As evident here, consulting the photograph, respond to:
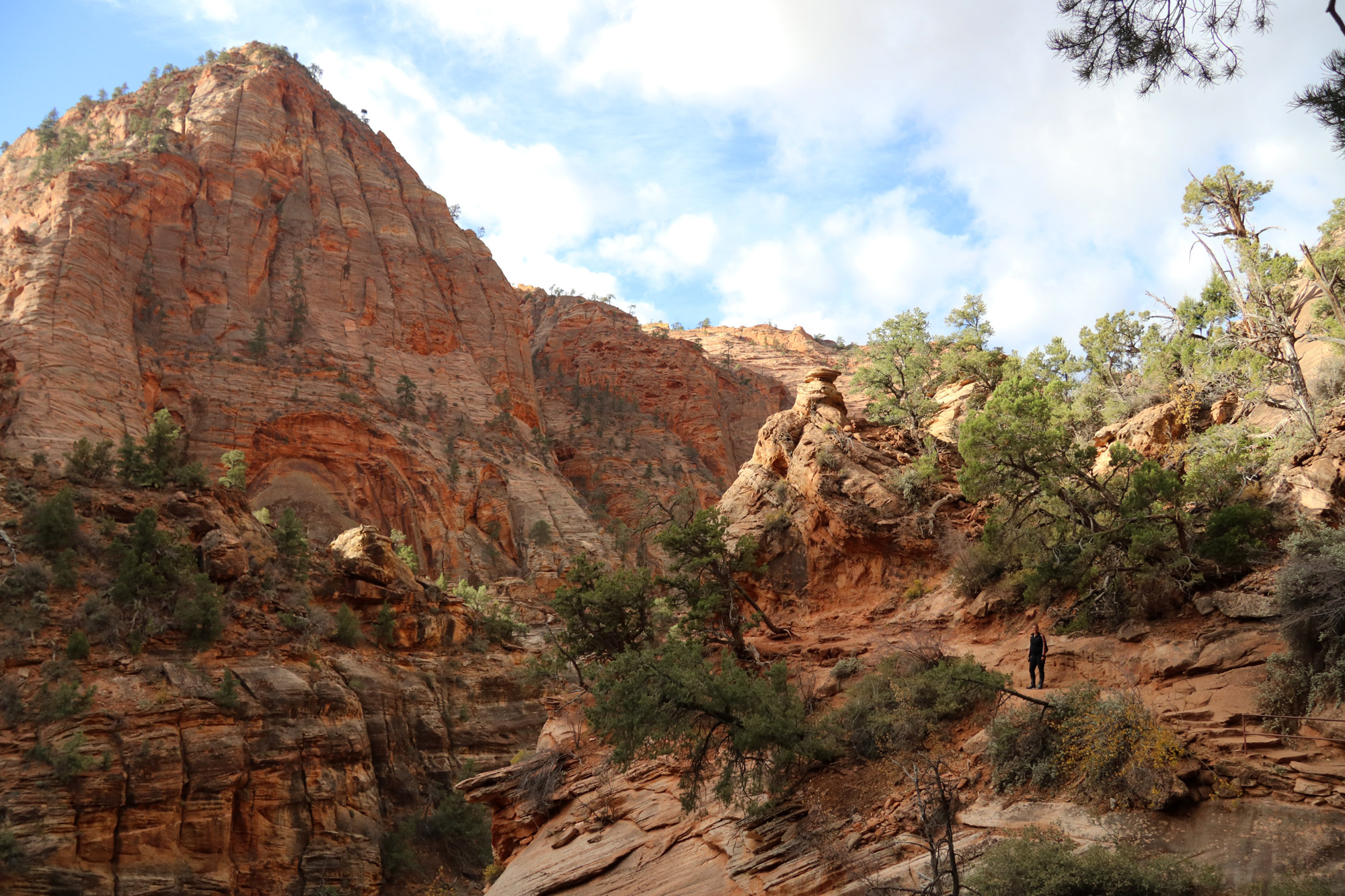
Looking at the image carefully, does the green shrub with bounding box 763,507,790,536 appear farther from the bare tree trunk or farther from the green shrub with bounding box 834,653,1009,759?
the bare tree trunk

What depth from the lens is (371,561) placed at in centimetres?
3403

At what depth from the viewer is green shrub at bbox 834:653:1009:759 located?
14.9 meters

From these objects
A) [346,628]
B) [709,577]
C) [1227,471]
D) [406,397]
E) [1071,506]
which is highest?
[406,397]

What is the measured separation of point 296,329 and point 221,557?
106 ft

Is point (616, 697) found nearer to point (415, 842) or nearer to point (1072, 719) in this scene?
point (1072, 719)

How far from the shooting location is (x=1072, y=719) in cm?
1262

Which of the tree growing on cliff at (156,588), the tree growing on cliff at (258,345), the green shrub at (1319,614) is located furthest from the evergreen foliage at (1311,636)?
the tree growing on cliff at (258,345)

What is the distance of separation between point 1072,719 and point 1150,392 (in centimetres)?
1628

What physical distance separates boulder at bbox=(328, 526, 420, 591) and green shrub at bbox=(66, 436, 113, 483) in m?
8.60

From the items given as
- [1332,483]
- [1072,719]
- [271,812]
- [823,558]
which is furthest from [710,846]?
[271,812]

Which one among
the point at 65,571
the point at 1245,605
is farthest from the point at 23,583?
the point at 1245,605

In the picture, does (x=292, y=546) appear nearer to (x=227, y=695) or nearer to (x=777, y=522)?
(x=227, y=695)

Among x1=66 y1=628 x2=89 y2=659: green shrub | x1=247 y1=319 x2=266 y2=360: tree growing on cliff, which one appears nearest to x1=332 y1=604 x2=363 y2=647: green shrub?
x1=66 y1=628 x2=89 y2=659: green shrub

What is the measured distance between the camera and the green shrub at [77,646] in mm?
22469
